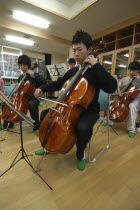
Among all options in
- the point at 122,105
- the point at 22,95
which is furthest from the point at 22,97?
the point at 122,105

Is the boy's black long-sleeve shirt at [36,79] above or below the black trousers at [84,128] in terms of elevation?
above

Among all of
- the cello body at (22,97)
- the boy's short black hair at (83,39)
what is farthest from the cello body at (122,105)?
the cello body at (22,97)

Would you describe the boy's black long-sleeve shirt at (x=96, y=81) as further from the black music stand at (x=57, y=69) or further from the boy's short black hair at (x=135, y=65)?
the black music stand at (x=57, y=69)

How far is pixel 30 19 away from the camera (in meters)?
2.99

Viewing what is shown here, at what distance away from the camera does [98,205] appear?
0.75 m

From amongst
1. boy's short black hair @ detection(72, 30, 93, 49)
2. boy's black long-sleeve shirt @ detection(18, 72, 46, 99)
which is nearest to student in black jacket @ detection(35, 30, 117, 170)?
boy's short black hair @ detection(72, 30, 93, 49)

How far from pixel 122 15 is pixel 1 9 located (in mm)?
2896

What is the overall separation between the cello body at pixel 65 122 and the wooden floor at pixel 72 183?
294 millimetres

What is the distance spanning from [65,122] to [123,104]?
123cm

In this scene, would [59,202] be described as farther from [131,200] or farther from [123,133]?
[123,133]

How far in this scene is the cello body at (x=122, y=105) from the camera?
1.68 m

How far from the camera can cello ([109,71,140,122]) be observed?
5.51ft

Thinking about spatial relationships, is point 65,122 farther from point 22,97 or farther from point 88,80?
point 22,97

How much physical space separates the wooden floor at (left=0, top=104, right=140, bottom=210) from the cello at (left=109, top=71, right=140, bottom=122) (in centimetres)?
47
